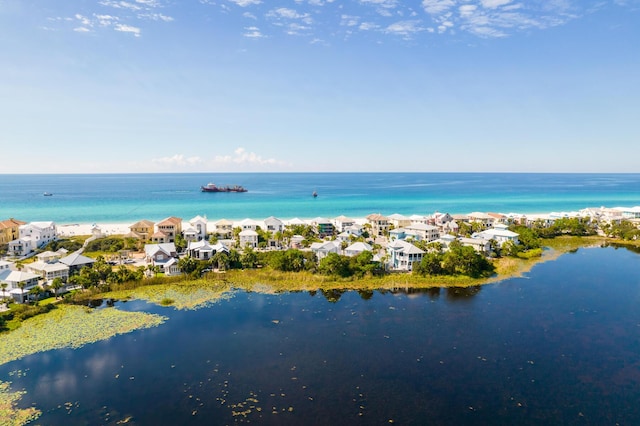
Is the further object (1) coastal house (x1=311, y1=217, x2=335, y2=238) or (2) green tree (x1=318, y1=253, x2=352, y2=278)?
(1) coastal house (x1=311, y1=217, x2=335, y2=238)

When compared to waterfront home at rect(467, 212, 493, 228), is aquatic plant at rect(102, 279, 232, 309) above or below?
below

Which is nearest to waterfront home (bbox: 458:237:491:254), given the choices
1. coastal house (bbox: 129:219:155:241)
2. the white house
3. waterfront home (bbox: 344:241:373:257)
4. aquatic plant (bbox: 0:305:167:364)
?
waterfront home (bbox: 344:241:373:257)

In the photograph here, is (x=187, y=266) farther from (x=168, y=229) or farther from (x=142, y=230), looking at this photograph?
(x=142, y=230)

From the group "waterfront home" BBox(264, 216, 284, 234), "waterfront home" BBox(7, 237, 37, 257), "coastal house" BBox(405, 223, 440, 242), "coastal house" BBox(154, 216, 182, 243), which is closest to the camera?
"waterfront home" BBox(7, 237, 37, 257)

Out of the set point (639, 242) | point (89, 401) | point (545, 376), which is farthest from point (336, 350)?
point (639, 242)

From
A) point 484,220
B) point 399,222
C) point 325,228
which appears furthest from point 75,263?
point 484,220

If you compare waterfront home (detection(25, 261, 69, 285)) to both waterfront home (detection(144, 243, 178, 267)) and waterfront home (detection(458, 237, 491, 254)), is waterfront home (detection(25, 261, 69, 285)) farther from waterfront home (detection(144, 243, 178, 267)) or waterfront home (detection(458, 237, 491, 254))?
waterfront home (detection(458, 237, 491, 254))

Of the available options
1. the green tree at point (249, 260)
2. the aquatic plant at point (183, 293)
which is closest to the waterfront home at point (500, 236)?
the green tree at point (249, 260)

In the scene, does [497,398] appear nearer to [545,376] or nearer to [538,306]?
[545,376]
